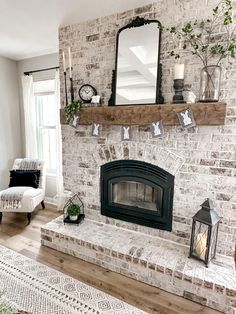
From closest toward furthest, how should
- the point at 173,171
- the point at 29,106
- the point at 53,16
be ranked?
1. the point at 173,171
2. the point at 53,16
3. the point at 29,106

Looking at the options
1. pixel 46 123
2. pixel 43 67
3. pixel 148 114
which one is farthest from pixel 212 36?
pixel 46 123

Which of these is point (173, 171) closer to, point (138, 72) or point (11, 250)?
point (138, 72)

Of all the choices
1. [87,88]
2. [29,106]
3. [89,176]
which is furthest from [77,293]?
[29,106]

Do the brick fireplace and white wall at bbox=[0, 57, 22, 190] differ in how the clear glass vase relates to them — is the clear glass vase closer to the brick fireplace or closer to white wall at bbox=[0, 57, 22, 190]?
the brick fireplace

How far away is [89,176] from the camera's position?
2.83 m

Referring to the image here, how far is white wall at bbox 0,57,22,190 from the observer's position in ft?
13.1

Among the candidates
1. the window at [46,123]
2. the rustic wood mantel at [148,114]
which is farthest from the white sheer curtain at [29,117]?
the rustic wood mantel at [148,114]

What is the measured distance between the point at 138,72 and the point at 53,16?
3.68 ft

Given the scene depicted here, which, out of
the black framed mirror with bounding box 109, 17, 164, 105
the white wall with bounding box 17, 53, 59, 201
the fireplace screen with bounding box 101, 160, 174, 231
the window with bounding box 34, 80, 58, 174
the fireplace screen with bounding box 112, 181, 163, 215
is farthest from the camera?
the window with bounding box 34, 80, 58, 174

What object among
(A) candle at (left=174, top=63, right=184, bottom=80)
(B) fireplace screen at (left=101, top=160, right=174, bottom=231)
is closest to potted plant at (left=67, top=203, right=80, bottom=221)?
(B) fireplace screen at (left=101, top=160, right=174, bottom=231)

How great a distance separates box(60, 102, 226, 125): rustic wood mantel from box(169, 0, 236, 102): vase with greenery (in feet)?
0.42

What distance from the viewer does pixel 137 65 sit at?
7.60 feet

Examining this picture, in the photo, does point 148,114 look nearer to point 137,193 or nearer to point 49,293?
point 137,193

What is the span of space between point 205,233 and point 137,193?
881 mm
